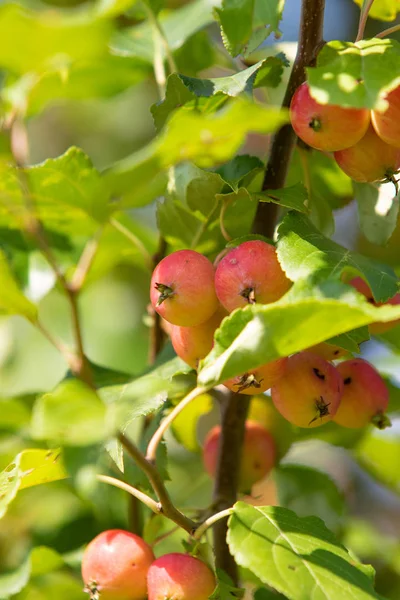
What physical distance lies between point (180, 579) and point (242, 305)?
11.4 inches

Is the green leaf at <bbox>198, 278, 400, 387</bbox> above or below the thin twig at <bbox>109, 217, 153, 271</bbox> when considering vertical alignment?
above

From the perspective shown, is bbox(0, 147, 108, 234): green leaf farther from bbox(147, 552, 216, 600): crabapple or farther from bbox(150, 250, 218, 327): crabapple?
bbox(147, 552, 216, 600): crabapple

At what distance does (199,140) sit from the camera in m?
Result: 0.57

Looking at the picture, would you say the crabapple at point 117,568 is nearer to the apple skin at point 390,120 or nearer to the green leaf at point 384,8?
the apple skin at point 390,120

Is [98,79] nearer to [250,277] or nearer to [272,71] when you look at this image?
[272,71]

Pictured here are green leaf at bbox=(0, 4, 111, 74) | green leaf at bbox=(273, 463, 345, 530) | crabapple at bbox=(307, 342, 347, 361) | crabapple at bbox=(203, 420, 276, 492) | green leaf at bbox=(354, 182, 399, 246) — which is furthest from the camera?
green leaf at bbox=(273, 463, 345, 530)

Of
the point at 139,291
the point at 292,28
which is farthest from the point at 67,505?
the point at 292,28

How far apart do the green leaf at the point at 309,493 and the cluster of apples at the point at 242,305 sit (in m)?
0.40

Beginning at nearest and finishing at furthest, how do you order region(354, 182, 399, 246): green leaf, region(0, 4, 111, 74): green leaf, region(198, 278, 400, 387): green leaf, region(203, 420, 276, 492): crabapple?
region(0, 4, 111, 74): green leaf < region(198, 278, 400, 387): green leaf < region(354, 182, 399, 246): green leaf < region(203, 420, 276, 492): crabapple

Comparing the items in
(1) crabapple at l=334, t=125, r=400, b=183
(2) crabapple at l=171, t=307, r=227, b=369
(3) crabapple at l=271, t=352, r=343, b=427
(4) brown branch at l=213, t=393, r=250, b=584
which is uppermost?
(1) crabapple at l=334, t=125, r=400, b=183

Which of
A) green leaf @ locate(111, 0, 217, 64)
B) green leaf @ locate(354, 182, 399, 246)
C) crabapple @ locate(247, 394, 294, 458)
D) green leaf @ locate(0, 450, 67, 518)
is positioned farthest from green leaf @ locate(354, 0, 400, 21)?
green leaf @ locate(0, 450, 67, 518)

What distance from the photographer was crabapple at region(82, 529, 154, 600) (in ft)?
2.77

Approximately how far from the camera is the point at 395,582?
1.47 m

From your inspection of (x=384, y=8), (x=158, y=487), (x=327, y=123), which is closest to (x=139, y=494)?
(x=158, y=487)
